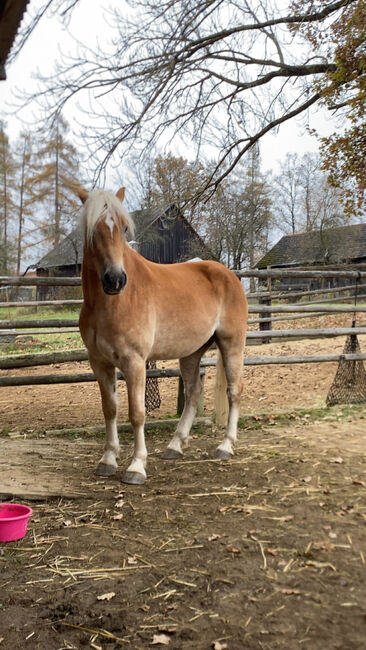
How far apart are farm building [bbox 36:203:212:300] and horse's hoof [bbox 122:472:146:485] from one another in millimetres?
17289

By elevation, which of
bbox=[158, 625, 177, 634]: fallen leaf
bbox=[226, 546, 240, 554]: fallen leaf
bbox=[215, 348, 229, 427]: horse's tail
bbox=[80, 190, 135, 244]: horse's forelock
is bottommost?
bbox=[226, 546, 240, 554]: fallen leaf

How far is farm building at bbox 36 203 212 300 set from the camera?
71.7 ft

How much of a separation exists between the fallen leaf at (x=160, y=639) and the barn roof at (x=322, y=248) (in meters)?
27.5

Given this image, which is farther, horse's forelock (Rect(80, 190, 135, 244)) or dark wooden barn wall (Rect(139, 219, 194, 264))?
dark wooden barn wall (Rect(139, 219, 194, 264))

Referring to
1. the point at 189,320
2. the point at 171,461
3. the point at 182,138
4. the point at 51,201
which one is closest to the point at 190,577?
the point at 171,461

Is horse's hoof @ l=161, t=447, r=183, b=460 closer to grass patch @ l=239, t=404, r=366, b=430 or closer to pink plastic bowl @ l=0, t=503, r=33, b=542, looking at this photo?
grass patch @ l=239, t=404, r=366, b=430

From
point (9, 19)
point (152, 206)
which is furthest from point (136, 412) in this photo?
point (152, 206)

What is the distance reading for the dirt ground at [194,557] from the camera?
5.93 ft

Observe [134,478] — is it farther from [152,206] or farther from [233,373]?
[152,206]

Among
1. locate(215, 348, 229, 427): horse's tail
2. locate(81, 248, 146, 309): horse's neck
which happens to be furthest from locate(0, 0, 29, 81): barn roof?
locate(215, 348, 229, 427): horse's tail

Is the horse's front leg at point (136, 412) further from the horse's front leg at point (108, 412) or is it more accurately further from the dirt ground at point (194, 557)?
the horse's front leg at point (108, 412)

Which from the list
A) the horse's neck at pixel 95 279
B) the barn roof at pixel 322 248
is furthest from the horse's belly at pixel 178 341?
the barn roof at pixel 322 248

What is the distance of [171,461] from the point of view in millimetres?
3994

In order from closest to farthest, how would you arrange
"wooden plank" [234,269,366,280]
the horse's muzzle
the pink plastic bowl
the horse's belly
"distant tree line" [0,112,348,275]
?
1. the pink plastic bowl
2. the horse's muzzle
3. the horse's belly
4. "wooden plank" [234,269,366,280]
5. "distant tree line" [0,112,348,275]
